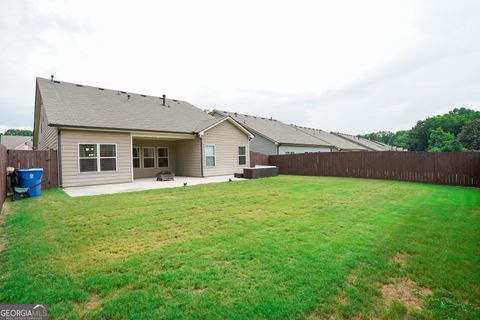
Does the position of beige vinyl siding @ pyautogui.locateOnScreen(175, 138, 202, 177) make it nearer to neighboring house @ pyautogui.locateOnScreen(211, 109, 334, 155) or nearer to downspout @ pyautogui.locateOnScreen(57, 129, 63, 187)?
neighboring house @ pyautogui.locateOnScreen(211, 109, 334, 155)

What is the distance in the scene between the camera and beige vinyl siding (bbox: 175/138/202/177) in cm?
1576

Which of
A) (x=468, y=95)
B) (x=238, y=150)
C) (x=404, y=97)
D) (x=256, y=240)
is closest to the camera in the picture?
(x=256, y=240)

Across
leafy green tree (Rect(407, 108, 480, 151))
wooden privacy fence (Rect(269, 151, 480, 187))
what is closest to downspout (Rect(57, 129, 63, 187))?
wooden privacy fence (Rect(269, 151, 480, 187))

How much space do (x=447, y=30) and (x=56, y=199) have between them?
16713 mm

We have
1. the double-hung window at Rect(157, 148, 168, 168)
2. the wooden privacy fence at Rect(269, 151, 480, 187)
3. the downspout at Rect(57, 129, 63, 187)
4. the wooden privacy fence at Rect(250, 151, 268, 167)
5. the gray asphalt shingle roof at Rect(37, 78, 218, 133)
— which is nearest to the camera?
the downspout at Rect(57, 129, 63, 187)

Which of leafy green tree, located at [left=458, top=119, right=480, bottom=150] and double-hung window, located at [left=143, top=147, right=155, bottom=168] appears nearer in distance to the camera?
double-hung window, located at [left=143, top=147, right=155, bottom=168]

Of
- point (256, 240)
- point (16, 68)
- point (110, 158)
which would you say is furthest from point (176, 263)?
point (16, 68)

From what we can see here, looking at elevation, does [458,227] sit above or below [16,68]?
below

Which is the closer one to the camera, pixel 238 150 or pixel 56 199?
pixel 56 199

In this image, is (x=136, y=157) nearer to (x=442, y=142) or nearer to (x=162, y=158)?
(x=162, y=158)

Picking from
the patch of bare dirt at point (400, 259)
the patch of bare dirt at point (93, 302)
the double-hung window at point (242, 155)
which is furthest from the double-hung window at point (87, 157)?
the patch of bare dirt at point (400, 259)

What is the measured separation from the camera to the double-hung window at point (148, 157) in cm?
1611

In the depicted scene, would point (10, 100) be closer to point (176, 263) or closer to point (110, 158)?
point (110, 158)

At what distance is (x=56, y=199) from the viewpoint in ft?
26.3
